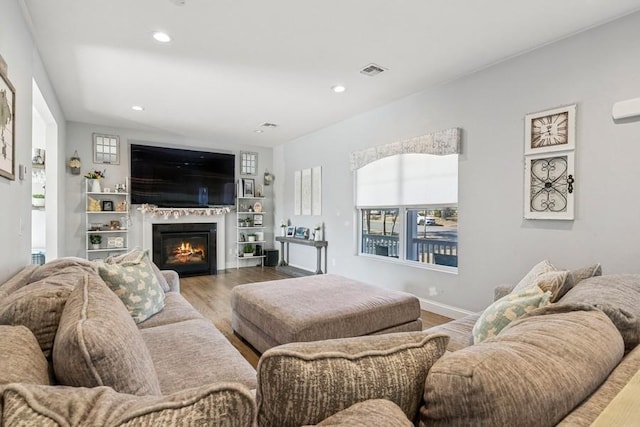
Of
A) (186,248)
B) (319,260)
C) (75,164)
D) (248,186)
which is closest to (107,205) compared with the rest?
(75,164)

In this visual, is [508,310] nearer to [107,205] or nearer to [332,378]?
[332,378]

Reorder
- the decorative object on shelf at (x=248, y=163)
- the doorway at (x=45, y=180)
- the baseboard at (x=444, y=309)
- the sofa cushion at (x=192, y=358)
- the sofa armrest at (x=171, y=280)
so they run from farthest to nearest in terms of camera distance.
Answer: the decorative object on shelf at (x=248, y=163), the doorway at (x=45, y=180), the baseboard at (x=444, y=309), the sofa armrest at (x=171, y=280), the sofa cushion at (x=192, y=358)

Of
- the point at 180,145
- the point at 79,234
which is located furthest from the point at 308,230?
the point at 79,234

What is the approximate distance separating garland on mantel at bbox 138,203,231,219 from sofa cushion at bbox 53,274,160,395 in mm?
5177

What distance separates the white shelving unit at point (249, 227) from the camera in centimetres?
672

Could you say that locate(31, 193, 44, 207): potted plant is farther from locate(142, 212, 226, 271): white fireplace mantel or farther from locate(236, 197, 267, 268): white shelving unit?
locate(236, 197, 267, 268): white shelving unit

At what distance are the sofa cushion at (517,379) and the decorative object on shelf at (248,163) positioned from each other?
6423 mm

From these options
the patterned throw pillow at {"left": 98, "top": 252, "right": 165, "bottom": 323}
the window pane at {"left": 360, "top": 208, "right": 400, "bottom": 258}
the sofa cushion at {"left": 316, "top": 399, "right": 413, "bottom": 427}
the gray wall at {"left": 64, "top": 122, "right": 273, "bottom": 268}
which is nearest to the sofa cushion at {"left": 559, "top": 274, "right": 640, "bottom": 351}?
the sofa cushion at {"left": 316, "top": 399, "right": 413, "bottom": 427}

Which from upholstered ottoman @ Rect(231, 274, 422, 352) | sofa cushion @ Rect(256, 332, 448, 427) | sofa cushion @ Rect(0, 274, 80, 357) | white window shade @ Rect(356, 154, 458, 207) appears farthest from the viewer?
white window shade @ Rect(356, 154, 458, 207)

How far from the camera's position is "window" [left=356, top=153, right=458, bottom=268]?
3.72 m

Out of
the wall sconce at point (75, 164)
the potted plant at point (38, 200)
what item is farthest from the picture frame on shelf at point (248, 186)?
the potted plant at point (38, 200)

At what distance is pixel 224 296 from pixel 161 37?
321 cm

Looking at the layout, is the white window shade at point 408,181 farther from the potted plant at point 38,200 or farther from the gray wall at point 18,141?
the potted plant at point 38,200

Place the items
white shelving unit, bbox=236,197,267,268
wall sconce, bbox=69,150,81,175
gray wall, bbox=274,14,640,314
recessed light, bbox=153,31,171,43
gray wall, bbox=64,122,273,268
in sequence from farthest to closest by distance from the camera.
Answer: white shelving unit, bbox=236,197,267,268, gray wall, bbox=64,122,273,268, wall sconce, bbox=69,150,81,175, recessed light, bbox=153,31,171,43, gray wall, bbox=274,14,640,314
